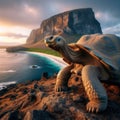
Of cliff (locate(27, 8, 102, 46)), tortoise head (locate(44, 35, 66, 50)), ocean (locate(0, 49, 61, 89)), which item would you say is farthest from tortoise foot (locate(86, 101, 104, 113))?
cliff (locate(27, 8, 102, 46))

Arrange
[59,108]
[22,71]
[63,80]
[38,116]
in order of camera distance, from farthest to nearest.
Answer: [22,71] → [63,80] → [59,108] → [38,116]

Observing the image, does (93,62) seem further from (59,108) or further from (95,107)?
(59,108)

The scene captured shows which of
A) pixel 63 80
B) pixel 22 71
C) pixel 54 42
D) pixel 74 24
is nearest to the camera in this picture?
pixel 54 42

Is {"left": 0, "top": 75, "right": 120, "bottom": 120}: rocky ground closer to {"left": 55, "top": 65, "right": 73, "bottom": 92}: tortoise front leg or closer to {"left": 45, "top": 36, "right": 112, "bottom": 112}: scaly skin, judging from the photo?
{"left": 45, "top": 36, "right": 112, "bottom": 112}: scaly skin

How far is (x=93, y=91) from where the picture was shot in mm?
4027

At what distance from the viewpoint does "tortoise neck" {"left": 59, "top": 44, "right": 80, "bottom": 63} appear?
464 centimetres

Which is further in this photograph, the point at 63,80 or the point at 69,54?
the point at 63,80

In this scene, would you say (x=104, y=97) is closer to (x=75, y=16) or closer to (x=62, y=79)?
(x=62, y=79)

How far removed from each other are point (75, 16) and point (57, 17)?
16262 mm

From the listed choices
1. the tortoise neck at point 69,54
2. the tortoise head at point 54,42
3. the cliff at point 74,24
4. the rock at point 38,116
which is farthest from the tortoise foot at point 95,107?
the cliff at point 74,24

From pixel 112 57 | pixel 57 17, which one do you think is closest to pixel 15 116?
pixel 112 57

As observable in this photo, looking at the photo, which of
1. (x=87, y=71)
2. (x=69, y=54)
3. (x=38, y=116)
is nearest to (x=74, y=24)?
(x=69, y=54)

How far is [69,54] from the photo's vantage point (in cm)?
479

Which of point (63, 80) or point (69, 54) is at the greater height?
point (69, 54)
